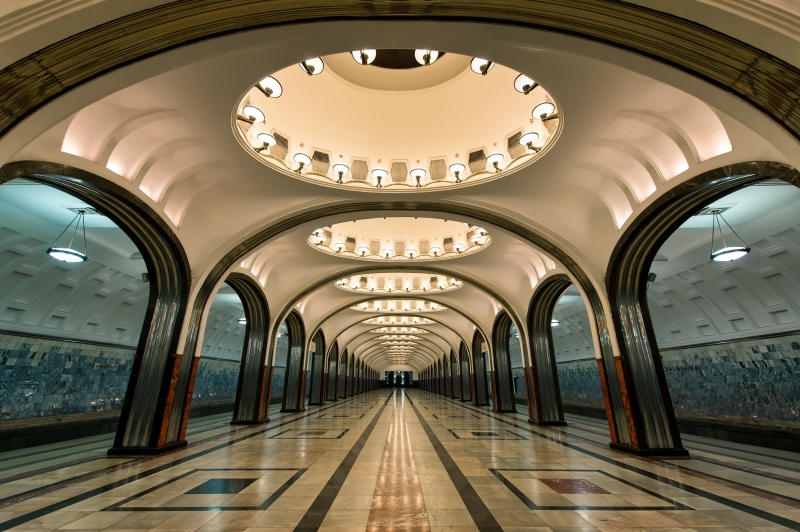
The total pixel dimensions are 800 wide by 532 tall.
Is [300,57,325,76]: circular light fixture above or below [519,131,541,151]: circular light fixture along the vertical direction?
above

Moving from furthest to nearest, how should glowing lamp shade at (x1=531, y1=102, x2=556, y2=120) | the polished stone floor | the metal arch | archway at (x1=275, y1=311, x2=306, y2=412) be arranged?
archway at (x1=275, y1=311, x2=306, y2=412), the metal arch, glowing lamp shade at (x1=531, y1=102, x2=556, y2=120), the polished stone floor

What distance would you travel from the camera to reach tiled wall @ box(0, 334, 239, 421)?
905 centimetres

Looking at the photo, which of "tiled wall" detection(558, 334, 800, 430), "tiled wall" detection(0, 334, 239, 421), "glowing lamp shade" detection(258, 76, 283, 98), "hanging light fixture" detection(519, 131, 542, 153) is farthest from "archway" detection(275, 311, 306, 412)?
"tiled wall" detection(558, 334, 800, 430)

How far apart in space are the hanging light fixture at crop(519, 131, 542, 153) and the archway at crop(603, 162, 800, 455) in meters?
2.52

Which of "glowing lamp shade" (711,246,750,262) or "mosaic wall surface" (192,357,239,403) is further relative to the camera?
"mosaic wall surface" (192,357,239,403)

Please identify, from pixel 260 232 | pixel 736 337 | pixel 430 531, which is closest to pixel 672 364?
pixel 736 337

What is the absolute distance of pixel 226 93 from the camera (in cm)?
557

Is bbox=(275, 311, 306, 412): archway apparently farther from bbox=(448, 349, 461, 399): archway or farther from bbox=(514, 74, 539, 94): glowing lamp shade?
bbox=(448, 349, 461, 399): archway

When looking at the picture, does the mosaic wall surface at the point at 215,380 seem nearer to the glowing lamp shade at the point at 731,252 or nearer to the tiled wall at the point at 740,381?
the glowing lamp shade at the point at 731,252

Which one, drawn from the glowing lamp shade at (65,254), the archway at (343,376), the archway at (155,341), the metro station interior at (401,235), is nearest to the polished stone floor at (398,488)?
the metro station interior at (401,235)

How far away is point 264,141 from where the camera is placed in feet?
23.7

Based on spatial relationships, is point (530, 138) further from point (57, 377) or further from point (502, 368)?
point (502, 368)

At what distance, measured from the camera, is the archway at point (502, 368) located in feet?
59.1

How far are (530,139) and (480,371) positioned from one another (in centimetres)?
1915
